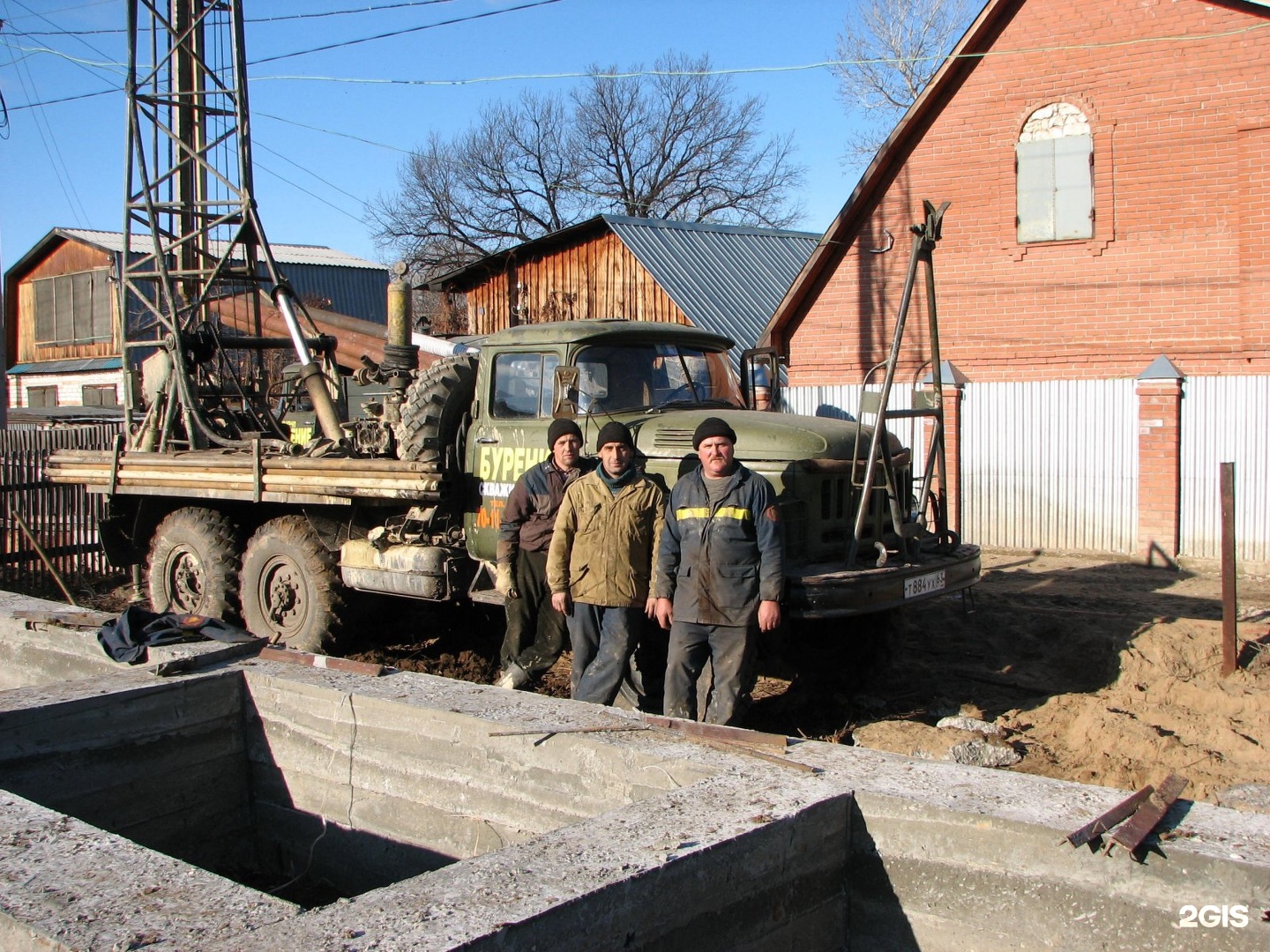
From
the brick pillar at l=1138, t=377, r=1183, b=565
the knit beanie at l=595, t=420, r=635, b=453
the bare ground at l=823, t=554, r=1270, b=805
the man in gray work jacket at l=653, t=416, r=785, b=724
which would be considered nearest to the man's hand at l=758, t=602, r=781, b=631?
the man in gray work jacket at l=653, t=416, r=785, b=724

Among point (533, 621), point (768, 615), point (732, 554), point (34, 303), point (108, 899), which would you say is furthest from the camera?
point (34, 303)

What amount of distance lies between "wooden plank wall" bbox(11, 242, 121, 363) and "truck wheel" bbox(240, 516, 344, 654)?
22.6 m

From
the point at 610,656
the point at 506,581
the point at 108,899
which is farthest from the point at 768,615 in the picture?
the point at 108,899

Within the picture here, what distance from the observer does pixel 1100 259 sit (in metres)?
12.8

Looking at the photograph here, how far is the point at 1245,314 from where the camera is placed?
11.8 meters

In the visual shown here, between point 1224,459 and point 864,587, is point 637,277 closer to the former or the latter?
point 1224,459

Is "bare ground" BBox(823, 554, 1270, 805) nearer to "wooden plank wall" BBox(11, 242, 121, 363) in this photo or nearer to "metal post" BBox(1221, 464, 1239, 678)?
"metal post" BBox(1221, 464, 1239, 678)

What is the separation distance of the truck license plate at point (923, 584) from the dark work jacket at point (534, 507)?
6.28 feet

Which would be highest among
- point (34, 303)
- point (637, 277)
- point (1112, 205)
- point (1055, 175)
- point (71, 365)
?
point (34, 303)

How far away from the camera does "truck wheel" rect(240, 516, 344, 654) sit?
8.10m

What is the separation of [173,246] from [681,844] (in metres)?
9.52

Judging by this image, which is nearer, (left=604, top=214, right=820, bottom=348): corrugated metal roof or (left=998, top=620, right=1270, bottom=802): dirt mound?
(left=998, top=620, right=1270, bottom=802): dirt mound

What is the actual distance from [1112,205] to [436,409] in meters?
8.95

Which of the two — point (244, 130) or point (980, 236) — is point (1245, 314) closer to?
point (980, 236)
